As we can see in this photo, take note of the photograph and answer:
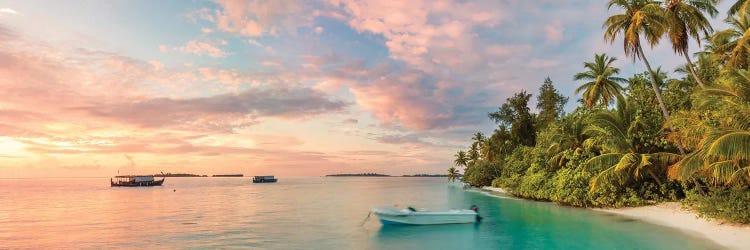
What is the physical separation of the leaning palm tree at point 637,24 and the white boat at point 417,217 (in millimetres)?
13241

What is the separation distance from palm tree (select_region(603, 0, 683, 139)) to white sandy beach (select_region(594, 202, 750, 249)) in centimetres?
385

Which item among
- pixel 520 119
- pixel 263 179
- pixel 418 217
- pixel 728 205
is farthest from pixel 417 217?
pixel 263 179

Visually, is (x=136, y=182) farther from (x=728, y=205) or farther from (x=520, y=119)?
(x=728, y=205)

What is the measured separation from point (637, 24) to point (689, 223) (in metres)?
11.0

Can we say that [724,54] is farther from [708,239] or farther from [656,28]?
[708,239]

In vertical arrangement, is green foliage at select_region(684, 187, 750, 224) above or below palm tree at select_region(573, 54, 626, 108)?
below

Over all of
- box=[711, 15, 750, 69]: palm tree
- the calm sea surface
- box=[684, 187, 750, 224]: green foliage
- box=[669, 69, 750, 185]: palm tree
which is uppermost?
box=[711, 15, 750, 69]: palm tree

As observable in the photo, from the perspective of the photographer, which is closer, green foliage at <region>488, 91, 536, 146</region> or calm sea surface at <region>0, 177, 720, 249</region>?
calm sea surface at <region>0, 177, 720, 249</region>

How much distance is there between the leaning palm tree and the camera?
24.7 meters

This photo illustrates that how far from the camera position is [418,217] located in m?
24.8

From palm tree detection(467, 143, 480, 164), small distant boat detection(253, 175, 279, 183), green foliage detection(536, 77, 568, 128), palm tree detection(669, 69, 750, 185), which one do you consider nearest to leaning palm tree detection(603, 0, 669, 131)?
palm tree detection(669, 69, 750, 185)

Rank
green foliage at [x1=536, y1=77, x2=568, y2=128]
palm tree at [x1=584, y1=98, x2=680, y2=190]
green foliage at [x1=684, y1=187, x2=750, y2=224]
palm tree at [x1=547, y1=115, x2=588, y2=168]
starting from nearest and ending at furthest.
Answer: green foliage at [x1=684, y1=187, x2=750, y2=224] < palm tree at [x1=584, y1=98, x2=680, y2=190] < palm tree at [x1=547, y1=115, x2=588, y2=168] < green foliage at [x1=536, y1=77, x2=568, y2=128]

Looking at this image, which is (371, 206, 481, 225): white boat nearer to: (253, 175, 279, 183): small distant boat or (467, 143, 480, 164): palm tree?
(467, 143, 480, 164): palm tree

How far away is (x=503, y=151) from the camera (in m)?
72.5
